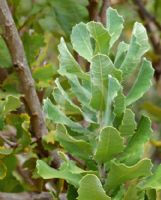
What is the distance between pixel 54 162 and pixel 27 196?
0.23 ft

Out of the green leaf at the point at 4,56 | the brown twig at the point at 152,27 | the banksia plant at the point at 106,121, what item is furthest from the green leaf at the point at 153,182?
the brown twig at the point at 152,27

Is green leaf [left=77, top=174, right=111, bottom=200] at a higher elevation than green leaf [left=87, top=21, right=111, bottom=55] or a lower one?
lower

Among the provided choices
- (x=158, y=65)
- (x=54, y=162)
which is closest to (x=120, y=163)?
(x=54, y=162)

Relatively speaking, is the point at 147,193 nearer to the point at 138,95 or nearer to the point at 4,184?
the point at 138,95

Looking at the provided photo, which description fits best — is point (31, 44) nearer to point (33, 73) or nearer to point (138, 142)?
point (33, 73)

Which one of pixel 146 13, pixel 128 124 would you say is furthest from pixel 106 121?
pixel 146 13

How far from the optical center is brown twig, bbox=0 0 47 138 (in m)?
0.90

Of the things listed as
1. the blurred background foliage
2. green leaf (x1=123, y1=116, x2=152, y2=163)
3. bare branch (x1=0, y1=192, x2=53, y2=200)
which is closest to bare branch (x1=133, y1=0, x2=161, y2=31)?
the blurred background foliage

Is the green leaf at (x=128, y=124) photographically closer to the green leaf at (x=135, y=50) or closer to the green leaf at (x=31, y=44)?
the green leaf at (x=135, y=50)

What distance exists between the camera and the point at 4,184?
41.4 inches

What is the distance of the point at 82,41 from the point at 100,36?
4 cm

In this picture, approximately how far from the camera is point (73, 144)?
0.78 metres

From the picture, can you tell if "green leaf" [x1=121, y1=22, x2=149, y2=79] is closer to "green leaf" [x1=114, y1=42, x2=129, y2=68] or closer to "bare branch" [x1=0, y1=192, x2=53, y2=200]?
"green leaf" [x1=114, y1=42, x2=129, y2=68]

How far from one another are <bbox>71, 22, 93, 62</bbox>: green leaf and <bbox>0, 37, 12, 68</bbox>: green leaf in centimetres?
24
